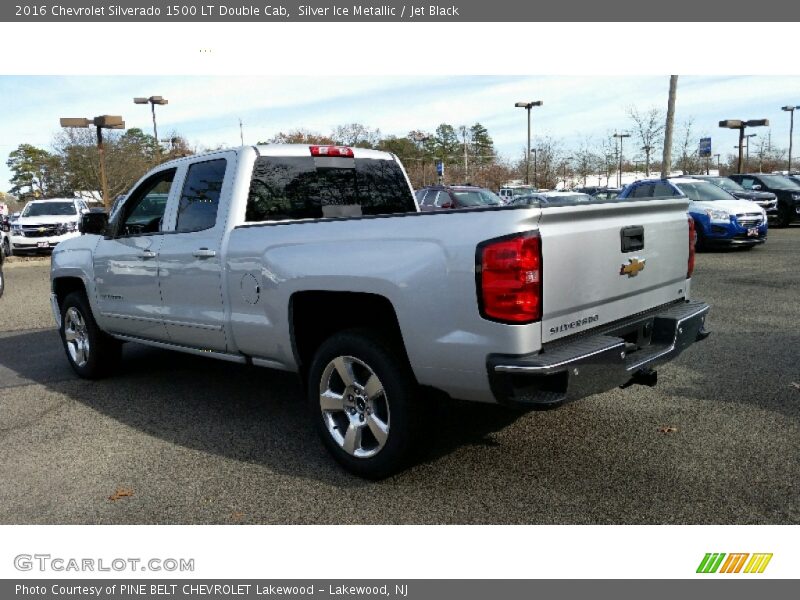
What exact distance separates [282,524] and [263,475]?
2.07 ft

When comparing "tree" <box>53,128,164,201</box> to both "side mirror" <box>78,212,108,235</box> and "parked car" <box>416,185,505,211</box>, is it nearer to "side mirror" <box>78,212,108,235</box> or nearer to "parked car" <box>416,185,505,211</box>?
"parked car" <box>416,185,505,211</box>

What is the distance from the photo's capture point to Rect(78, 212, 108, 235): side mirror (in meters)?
5.69

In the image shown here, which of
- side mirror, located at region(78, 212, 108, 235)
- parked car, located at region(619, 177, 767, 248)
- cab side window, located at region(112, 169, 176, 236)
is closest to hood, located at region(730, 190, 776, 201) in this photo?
parked car, located at region(619, 177, 767, 248)

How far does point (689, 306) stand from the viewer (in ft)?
13.8

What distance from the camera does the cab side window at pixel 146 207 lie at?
5.27m

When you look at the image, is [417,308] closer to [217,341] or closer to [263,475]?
[263,475]

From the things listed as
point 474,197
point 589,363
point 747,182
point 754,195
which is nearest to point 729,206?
point 754,195

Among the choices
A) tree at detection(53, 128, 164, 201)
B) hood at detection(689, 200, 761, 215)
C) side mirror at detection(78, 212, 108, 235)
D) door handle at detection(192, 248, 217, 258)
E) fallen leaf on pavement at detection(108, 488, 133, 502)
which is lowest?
fallen leaf on pavement at detection(108, 488, 133, 502)

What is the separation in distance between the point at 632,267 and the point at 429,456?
163 centimetres

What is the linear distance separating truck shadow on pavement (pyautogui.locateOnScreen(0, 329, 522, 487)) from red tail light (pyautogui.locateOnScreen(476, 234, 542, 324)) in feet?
3.47

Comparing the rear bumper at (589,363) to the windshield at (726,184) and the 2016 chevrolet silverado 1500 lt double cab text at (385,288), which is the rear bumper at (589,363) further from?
the windshield at (726,184)

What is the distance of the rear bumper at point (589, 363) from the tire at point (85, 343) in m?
4.31

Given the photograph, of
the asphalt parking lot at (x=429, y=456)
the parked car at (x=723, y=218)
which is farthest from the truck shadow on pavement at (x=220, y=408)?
the parked car at (x=723, y=218)

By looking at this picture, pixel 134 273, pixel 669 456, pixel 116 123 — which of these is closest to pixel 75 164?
pixel 116 123
